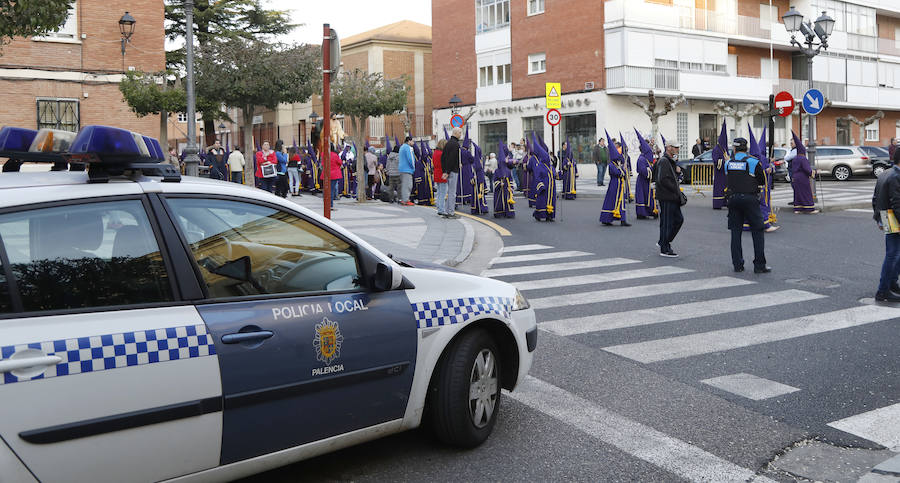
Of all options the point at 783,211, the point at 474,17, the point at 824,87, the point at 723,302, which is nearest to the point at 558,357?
the point at 723,302

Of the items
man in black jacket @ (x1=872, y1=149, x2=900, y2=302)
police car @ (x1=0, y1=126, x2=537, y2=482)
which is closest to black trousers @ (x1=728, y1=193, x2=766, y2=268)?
man in black jacket @ (x1=872, y1=149, x2=900, y2=302)

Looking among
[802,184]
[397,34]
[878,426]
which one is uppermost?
[397,34]

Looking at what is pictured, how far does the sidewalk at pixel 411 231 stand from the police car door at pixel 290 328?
656 cm

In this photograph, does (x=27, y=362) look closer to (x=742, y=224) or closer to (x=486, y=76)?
(x=742, y=224)

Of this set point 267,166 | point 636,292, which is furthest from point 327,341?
point 267,166

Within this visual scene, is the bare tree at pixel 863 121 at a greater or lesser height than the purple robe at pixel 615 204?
greater

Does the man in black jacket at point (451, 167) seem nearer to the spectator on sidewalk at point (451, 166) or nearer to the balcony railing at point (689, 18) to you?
the spectator on sidewalk at point (451, 166)

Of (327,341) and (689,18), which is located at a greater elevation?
(689,18)

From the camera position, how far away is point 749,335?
24.3 feet

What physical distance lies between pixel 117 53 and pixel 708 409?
24350 millimetres

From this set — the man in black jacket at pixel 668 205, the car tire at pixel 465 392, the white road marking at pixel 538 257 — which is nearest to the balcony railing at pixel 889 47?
the man in black jacket at pixel 668 205

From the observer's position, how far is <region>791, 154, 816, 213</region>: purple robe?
19.2 metres

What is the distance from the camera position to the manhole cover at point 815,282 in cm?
1006

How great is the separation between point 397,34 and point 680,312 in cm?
4823
